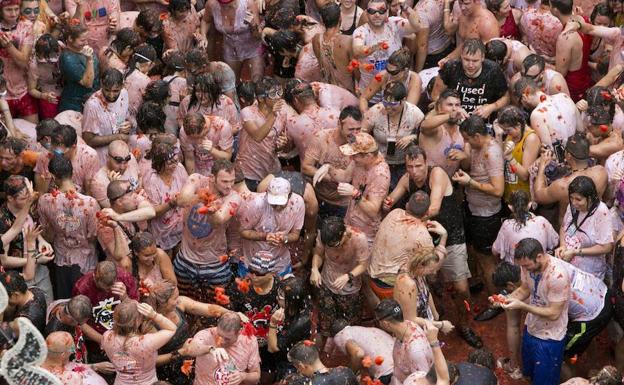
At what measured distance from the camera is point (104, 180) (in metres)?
10.9

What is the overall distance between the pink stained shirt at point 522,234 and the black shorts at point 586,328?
0.65 m

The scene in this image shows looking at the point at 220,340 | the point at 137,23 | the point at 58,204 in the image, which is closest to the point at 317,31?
the point at 137,23

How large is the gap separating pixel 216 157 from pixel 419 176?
6.16 feet

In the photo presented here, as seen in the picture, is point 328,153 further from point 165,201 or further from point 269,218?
point 165,201

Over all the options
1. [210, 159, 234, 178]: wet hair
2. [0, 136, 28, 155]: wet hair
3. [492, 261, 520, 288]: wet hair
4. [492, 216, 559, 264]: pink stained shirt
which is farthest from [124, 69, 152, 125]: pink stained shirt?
[492, 261, 520, 288]: wet hair

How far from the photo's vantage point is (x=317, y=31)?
13.0 meters

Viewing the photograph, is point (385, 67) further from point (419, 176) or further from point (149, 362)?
point (149, 362)

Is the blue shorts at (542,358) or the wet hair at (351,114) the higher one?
the wet hair at (351,114)

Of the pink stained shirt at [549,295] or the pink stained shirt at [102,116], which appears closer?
the pink stained shirt at [549,295]

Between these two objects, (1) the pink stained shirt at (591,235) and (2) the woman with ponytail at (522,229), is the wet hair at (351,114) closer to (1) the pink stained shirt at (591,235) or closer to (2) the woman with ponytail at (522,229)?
(2) the woman with ponytail at (522,229)

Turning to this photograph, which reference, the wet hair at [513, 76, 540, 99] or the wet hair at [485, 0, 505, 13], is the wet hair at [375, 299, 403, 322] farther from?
the wet hair at [485, 0, 505, 13]

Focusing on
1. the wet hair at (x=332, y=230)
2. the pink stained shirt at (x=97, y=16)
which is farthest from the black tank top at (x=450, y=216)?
the pink stained shirt at (x=97, y=16)

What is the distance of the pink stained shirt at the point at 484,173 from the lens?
11078mm

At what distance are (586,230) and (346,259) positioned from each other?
1958 millimetres
